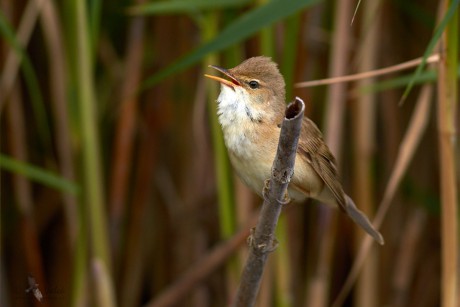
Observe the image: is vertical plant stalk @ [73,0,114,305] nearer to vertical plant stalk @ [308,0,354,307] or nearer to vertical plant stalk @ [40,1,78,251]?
vertical plant stalk @ [40,1,78,251]

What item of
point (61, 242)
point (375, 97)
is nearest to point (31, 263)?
point (61, 242)

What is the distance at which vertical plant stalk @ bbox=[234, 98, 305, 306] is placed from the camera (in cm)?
152

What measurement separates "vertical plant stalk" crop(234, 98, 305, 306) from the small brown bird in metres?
0.31

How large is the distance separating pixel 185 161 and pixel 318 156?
99 centimetres

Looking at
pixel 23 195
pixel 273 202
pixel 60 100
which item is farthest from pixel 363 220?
pixel 23 195

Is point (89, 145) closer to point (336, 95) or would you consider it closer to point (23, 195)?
point (23, 195)

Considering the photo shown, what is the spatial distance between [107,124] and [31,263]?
26.0 inches

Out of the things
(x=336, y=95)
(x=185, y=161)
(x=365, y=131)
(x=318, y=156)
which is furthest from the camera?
(x=185, y=161)

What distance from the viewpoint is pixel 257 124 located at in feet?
7.43

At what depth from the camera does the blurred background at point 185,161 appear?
9.14ft

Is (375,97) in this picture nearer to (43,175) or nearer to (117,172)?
(117,172)

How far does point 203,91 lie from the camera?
3.04 meters

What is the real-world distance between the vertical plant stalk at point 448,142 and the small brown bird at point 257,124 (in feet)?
0.86

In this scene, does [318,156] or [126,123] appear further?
[126,123]
